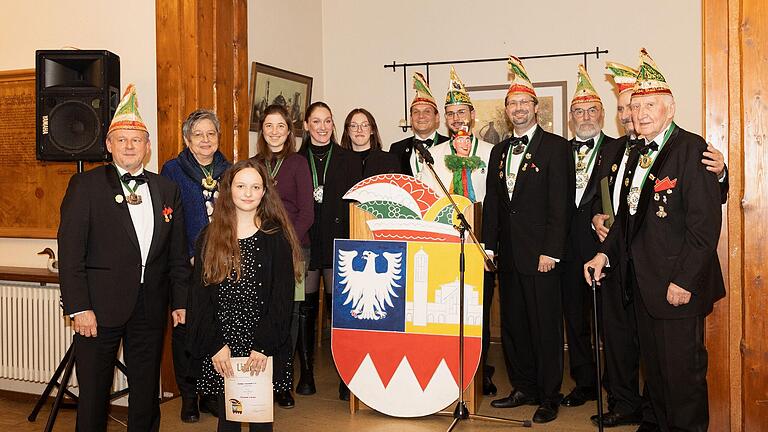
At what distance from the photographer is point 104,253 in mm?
3271

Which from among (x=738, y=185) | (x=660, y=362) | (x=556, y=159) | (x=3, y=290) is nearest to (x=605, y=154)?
(x=556, y=159)

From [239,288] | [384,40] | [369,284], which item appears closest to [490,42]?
[384,40]

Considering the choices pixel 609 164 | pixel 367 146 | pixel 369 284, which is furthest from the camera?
pixel 367 146

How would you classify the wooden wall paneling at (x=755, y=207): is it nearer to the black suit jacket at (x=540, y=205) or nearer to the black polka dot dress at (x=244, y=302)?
the black suit jacket at (x=540, y=205)

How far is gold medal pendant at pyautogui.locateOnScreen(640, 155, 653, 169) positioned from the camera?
11.3 feet

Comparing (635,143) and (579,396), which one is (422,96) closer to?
(635,143)

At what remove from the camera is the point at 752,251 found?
3.59m

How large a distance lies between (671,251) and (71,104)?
10.6 ft

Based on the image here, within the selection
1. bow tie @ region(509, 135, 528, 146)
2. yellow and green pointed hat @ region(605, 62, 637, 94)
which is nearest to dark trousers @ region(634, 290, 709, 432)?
bow tie @ region(509, 135, 528, 146)

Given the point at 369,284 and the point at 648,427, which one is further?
the point at 369,284

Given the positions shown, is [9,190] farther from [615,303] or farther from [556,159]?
[615,303]

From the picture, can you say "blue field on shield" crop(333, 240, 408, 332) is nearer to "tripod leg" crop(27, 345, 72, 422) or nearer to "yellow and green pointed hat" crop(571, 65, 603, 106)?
"tripod leg" crop(27, 345, 72, 422)

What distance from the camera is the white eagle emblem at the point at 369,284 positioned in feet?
13.1

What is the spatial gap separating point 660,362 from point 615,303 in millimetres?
514
